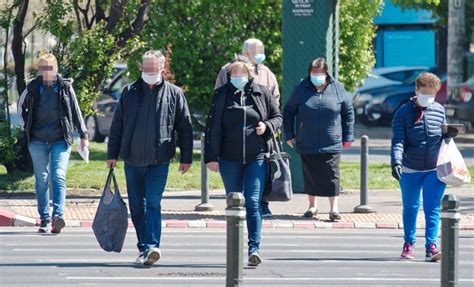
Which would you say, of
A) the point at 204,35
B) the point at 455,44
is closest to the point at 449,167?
the point at 204,35

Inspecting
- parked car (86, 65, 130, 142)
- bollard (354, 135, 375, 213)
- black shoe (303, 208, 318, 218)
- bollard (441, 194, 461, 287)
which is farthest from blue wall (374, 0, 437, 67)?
bollard (441, 194, 461, 287)

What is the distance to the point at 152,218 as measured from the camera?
39.2 ft

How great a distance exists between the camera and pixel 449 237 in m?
9.20

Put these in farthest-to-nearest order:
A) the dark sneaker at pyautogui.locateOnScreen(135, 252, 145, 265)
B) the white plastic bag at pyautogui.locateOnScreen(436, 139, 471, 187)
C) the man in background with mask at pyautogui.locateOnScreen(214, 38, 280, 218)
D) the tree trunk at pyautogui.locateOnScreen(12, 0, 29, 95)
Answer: the tree trunk at pyautogui.locateOnScreen(12, 0, 29, 95)
the man in background with mask at pyautogui.locateOnScreen(214, 38, 280, 218)
the white plastic bag at pyautogui.locateOnScreen(436, 139, 471, 187)
the dark sneaker at pyautogui.locateOnScreen(135, 252, 145, 265)

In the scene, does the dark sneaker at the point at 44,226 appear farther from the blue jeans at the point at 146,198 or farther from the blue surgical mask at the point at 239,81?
the blue surgical mask at the point at 239,81

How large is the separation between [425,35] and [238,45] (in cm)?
2424

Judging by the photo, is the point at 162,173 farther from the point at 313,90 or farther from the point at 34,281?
the point at 313,90

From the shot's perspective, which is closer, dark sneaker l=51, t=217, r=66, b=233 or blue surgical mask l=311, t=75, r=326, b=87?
dark sneaker l=51, t=217, r=66, b=233

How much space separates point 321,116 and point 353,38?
8.61 metres

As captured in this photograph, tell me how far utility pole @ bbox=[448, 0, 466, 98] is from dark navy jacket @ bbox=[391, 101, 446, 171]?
63.8 ft

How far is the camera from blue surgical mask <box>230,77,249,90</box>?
11.9 meters

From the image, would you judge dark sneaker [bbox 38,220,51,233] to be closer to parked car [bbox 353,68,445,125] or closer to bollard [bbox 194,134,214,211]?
bollard [bbox 194,134,214,211]

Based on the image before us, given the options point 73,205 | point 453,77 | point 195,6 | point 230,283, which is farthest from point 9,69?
point 453,77

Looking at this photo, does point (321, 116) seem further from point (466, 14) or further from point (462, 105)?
point (466, 14)
